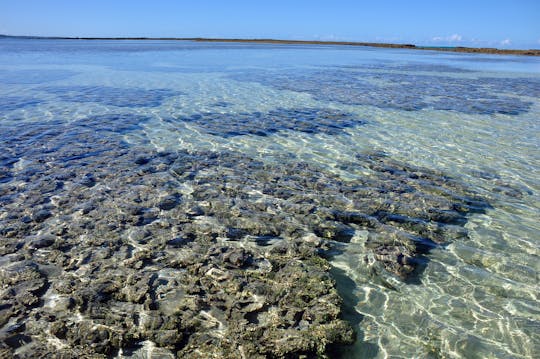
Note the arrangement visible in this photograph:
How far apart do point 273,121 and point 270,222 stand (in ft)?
30.8

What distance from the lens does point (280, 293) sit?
18.1ft

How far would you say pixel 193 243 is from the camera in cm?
688

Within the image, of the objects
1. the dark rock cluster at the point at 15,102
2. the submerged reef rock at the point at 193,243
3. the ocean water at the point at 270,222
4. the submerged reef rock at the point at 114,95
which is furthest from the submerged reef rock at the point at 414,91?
the dark rock cluster at the point at 15,102

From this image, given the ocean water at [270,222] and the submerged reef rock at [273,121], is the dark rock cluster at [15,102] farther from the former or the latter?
the submerged reef rock at [273,121]

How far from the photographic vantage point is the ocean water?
4965mm

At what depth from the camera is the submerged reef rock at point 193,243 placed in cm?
476

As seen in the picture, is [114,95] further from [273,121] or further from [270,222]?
[270,222]

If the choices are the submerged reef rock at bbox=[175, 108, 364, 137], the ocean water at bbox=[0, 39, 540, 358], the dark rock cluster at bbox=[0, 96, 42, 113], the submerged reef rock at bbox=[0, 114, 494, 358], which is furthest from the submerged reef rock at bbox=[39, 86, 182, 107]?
the submerged reef rock at bbox=[0, 114, 494, 358]

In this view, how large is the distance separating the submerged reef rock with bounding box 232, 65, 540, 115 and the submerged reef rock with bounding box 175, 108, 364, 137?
13.9 ft

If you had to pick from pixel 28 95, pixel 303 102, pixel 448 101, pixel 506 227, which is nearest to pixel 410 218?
pixel 506 227

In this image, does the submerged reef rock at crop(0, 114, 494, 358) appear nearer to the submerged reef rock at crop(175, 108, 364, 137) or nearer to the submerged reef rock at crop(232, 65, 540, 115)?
the submerged reef rock at crop(175, 108, 364, 137)

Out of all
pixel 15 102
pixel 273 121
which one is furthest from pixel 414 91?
pixel 15 102

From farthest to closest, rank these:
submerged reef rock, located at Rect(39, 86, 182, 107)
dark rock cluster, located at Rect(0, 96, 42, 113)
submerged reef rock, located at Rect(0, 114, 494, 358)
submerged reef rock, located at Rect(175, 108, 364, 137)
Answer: submerged reef rock, located at Rect(39, 86, 182, 107) < dark rock cluster, located at Rect(0, 96, 42, 113) < submerged reef rock, located at Rect(175, 108, 364, 137) < submerged reef rock, located at Rect(0, 114, 494, 358)

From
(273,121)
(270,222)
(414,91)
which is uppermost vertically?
(414,91)
